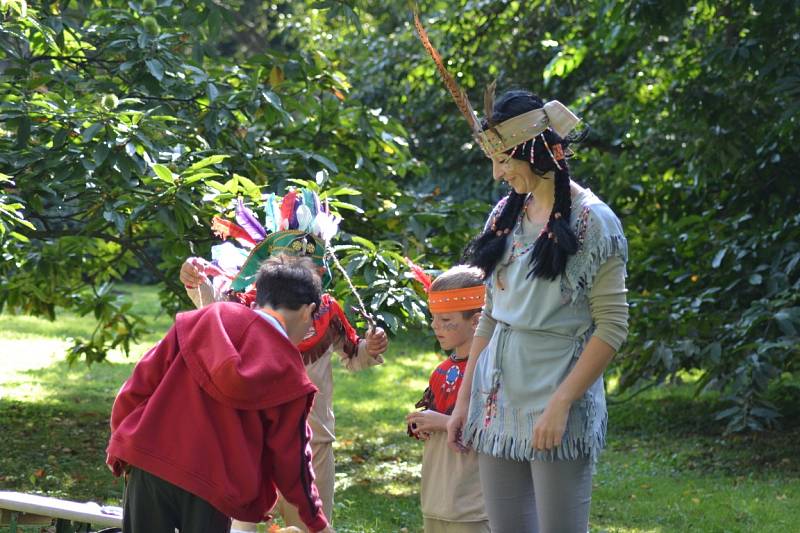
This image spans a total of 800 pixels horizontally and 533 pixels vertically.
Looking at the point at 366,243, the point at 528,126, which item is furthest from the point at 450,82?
the point at 366,243

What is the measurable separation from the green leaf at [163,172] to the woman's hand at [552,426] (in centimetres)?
298

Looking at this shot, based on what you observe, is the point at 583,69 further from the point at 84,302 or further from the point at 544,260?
the point at 544,260

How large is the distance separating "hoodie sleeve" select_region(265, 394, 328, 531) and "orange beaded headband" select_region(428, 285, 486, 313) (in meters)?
1.10

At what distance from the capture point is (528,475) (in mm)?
3180

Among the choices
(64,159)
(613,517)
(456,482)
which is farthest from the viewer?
(613,517)

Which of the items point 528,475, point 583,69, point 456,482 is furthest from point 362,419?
point 528,475

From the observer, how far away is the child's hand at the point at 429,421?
3910 mm

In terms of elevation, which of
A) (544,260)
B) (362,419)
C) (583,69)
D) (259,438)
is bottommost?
(362,419)

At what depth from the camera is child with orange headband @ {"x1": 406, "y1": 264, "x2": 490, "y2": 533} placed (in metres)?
3.95

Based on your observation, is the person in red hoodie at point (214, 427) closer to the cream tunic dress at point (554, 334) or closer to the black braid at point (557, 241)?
the cream tunic dress at point (554, 334)

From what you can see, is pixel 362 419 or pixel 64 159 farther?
pixel 362 419

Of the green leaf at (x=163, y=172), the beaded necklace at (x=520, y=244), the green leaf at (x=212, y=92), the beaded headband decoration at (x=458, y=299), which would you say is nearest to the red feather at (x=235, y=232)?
the beaded headband decoration at (x=458, y=299)

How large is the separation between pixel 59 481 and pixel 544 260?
449cm

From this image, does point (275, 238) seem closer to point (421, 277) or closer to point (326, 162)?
point (421, 277)
